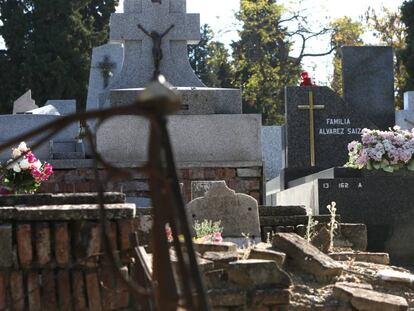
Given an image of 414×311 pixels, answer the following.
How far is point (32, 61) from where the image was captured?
111ft

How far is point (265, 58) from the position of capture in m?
36.9

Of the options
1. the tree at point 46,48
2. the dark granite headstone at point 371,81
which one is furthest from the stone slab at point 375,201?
the tree at point 46,48

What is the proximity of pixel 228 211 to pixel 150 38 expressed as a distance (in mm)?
6484

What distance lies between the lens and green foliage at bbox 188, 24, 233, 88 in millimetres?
38438

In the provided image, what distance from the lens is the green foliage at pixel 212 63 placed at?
126 ft

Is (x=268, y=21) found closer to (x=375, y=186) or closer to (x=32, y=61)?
(x=32, y=61)

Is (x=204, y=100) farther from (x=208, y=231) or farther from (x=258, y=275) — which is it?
(x=258, y=275)

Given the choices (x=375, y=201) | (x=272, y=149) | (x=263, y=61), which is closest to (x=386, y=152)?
(x=375, y=201)

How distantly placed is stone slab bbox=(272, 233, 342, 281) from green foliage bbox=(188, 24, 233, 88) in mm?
24915

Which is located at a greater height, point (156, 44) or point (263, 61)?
point (263, 61)

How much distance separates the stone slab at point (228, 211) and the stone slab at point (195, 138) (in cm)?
337

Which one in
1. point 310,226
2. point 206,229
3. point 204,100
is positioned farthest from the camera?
point 204,100

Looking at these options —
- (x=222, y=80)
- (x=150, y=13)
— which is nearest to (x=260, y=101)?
(x=222, y=80)

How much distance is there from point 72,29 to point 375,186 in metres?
28.0
